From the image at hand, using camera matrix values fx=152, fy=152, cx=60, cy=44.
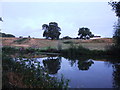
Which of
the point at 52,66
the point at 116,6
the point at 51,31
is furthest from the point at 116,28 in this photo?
the point at 51,31

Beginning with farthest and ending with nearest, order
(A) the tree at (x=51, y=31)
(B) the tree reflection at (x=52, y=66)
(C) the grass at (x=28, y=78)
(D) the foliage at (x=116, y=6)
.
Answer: (A) the tree at (x=51, y=31)
(D) the foliage at (x=116, y=6)
(B) the tree reflection at (x=52, y=66)
(C) the grass at (x=28, y=78)

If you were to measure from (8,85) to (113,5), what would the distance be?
12644 mm

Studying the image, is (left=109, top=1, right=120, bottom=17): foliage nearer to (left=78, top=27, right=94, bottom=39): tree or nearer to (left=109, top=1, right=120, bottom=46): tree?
(left=109, top=1, right=120, bottom=46): tree

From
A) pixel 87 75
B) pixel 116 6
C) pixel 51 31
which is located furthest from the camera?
pixel 51 31

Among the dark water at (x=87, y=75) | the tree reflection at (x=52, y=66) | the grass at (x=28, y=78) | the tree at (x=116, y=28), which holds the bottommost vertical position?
the dark water at (x=87, y=75)

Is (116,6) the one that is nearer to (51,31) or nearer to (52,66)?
(52,66)

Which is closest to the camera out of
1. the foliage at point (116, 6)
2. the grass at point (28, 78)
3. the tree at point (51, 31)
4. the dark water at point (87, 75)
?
the grass at point (28, 78)

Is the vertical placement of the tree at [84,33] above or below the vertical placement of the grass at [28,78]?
above

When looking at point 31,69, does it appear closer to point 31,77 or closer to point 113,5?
point 31,77

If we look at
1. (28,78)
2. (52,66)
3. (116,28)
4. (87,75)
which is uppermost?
(116,28)

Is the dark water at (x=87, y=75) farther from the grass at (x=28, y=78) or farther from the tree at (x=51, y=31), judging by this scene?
the tree at (x=51, y=31)

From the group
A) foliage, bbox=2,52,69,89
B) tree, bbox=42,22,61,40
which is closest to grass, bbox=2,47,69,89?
foliage, bbox=2,52,69,89

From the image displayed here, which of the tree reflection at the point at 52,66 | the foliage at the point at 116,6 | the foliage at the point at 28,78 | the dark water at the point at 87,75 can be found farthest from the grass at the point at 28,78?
the foliage at the point at 116,6

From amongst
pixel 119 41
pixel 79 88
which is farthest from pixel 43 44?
pixel 79 88
